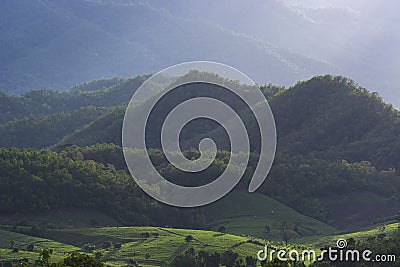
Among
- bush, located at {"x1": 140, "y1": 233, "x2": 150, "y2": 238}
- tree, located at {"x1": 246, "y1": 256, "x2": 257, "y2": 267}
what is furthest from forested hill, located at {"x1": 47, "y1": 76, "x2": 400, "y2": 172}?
tree, located at {"x1": 246, "y1": 256, "x2": 257, "y2": 267}

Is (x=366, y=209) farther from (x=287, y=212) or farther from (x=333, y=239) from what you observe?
(x=333, y=239)

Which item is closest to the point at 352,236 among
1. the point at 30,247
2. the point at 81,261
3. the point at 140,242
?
the point at 140,242

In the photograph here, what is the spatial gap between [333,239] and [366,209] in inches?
617

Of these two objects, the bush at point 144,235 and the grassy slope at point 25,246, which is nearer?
the grassy slope at point 25,246

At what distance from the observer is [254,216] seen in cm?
5622

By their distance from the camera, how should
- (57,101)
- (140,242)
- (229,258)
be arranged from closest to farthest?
(229,258)
(140,242)
(57,101)

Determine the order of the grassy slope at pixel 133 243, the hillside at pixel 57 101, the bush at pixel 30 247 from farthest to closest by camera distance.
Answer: the hillside at pixel 57 101 → the bush at pixel 30 247 → the grassy slope at pixel 133 243

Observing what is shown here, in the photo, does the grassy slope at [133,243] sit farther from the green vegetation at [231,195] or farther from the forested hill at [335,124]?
the forested hill at [335,124]

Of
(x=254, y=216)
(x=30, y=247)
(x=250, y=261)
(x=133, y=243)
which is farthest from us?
(x=254, y=216)

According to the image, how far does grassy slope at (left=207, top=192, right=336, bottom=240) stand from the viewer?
52.3 metres

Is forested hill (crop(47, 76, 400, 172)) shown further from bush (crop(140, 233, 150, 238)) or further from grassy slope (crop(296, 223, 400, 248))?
bush (crop(140, 233, 150, 238))

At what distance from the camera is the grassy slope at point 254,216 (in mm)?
Result: 52312

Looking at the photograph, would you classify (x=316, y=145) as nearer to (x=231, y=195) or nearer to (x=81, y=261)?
(x=231, y=195)

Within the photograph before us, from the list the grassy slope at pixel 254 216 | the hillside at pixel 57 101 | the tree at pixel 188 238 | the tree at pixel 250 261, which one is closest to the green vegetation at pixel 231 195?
the grassy slope at pixel 254 216
